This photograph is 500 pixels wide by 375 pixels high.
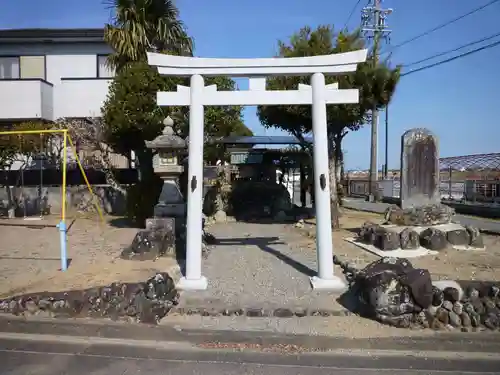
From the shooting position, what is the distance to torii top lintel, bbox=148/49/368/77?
284 inches

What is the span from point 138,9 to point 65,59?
7.22 meters

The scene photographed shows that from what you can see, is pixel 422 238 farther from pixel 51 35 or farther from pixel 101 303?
pixel 51 35

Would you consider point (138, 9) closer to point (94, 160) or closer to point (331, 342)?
point (94, 160)

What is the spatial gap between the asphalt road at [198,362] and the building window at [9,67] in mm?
18603

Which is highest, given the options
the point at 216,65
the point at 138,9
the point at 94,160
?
the point at 138,9

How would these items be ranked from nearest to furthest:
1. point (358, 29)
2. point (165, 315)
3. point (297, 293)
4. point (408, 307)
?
point (408, 307) → point (165, 315) → point (297, 293) → point (358, 29)

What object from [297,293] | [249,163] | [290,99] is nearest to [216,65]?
[290,99]

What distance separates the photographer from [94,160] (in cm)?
1714

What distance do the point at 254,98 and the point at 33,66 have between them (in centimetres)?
1689

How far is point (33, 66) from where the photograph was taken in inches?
801

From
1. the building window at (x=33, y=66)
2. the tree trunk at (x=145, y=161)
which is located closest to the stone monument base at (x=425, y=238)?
the tree trunk at (x=145, y=161)

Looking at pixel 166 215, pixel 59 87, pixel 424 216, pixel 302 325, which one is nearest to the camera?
pixel 302 325

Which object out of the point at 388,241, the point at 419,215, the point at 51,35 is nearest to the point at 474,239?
the point at 419,215

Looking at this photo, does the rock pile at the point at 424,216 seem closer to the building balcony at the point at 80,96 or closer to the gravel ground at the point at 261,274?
the gravel ground at the point at 261,274
